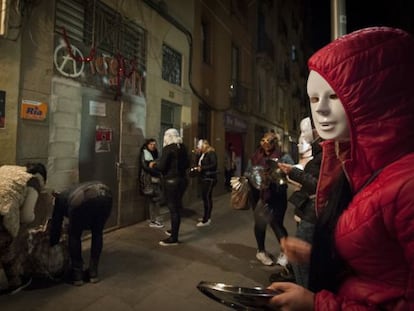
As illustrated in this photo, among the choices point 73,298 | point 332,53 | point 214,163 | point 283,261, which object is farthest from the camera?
point 214,163

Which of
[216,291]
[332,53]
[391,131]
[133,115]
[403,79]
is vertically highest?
[133,115]

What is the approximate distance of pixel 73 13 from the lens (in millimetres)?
5379

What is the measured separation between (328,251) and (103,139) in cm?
543

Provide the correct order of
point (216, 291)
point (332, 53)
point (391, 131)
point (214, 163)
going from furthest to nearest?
point (214, 163), point (216, 291), point (332, 53), point (391, 131)

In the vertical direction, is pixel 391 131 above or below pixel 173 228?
above

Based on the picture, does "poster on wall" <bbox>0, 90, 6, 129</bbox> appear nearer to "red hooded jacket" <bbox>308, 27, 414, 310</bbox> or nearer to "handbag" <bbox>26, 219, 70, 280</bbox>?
"handbag" <bbox>26, 219, 70, 280</bbox>

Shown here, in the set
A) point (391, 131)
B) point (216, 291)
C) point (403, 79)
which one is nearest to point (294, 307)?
point (216, 291)

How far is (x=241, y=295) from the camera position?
1.23 metres

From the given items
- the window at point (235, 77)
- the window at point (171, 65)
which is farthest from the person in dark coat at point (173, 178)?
the window at point (235, 77)

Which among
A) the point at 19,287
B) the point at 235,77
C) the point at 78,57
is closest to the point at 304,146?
the point at 19,287

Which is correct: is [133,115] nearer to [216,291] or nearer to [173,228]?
[173,228]

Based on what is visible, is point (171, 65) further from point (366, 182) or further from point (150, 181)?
point (366, 182)

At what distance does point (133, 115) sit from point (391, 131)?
6.11m

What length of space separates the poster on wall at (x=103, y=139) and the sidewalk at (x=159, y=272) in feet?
4.91
